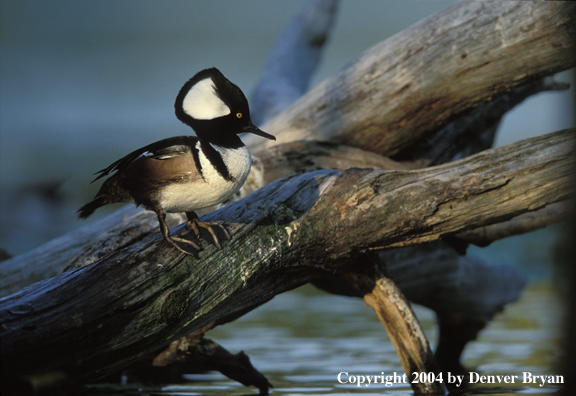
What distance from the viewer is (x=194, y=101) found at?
215 centimetres

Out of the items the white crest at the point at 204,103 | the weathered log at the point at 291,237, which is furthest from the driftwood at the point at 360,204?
the white crest at the point at 204,103

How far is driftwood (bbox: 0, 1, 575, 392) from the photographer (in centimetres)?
212

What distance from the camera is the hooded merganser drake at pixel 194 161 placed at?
83.4 inches

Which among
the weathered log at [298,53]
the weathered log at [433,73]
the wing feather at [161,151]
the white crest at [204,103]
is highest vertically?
the weathered log at [298,53]

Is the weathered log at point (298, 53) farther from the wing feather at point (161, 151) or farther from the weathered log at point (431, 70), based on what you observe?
the wing feather at point (161, 151)

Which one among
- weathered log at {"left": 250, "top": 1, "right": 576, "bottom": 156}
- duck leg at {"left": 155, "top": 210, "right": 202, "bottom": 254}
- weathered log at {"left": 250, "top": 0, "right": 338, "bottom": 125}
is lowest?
duck leg at {"left": 155, "top": 210, "right": 202, "bottom": 254}

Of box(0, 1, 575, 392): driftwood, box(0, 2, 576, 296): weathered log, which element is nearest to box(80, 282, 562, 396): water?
box(0, 1, 575, 392): driftwood

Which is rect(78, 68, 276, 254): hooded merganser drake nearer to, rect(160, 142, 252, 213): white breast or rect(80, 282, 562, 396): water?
rect(160, 142, 252, 213): white breast

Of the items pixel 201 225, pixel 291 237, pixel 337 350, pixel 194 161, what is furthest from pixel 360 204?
pixel 337 350

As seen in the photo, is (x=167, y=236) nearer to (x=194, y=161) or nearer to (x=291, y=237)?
(x=194, y=161)

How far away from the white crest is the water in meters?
1.60

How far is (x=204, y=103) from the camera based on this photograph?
84.7 inches

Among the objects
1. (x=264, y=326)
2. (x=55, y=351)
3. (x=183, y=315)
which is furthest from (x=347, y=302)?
(x=55, y=351)

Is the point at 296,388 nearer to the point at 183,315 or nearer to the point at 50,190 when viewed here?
the point at 183,315
